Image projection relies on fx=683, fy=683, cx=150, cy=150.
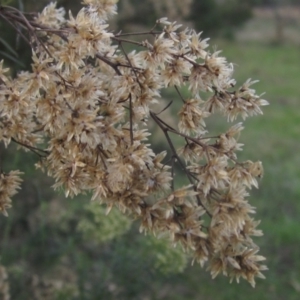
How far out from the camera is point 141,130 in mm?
1495

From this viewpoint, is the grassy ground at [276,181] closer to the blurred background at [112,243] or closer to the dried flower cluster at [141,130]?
the blurred background at [112,243]

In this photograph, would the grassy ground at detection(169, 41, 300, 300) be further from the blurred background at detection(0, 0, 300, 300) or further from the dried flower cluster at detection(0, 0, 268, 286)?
the dried flower cluster at detection(0, 0, 268, 286)

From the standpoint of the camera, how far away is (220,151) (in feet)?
4.92

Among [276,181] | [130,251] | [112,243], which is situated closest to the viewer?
[130,251]

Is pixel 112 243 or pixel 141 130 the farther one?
pixel 112 243

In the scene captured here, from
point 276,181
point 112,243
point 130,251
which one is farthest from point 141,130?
point 276,181

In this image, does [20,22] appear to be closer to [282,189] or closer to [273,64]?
[282,189]

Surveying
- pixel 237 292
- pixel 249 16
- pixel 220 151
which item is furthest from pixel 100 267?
pixel 249 16

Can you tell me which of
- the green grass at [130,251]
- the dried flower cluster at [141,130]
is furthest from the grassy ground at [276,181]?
the dried flower cluster at [141,130]

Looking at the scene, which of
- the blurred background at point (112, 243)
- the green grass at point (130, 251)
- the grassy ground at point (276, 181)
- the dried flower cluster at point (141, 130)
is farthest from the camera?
the grassy ground at point (276, 181)

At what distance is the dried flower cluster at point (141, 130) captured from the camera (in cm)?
140

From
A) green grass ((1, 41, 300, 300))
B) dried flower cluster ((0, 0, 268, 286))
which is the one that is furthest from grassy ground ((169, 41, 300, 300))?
dried flower cluster ((0, 0, 268, 286))

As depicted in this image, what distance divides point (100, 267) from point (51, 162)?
1919 millimetres

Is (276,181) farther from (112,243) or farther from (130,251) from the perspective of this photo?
(130,251)
